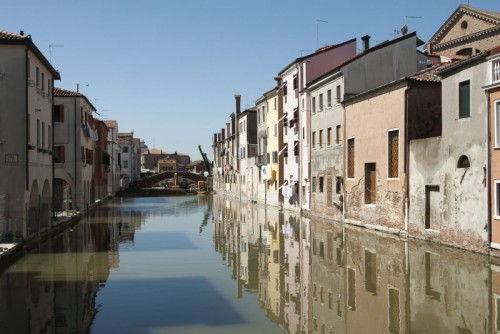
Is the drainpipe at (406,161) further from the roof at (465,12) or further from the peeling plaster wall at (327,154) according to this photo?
the roof at (465,12)

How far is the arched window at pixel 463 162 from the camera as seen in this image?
2103 centimetres

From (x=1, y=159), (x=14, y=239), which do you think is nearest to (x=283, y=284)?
(x=14, y=239)

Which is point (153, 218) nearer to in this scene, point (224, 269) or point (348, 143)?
point (348, 143)

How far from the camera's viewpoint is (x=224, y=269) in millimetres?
18312

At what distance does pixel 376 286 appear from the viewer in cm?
1503

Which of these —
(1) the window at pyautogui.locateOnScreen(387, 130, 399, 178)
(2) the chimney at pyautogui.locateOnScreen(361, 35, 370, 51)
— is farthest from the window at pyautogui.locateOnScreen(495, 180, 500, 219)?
(2) the chimney at pyautogui.locateOnScreen(361, 35, 370, 51)

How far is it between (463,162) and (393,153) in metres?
5.93

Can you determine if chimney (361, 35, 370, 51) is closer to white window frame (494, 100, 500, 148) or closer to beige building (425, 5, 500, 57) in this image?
beige building (425, 5, 500, 57)

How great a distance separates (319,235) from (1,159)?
45.4 ft

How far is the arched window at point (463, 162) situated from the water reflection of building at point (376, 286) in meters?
3.64

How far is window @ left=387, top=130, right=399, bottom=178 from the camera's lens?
2673 centimetres

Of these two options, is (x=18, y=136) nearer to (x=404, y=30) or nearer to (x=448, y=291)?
(x=448, y=291)

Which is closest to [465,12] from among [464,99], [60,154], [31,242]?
[464,99]

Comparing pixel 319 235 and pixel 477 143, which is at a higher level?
pixel 477 143
